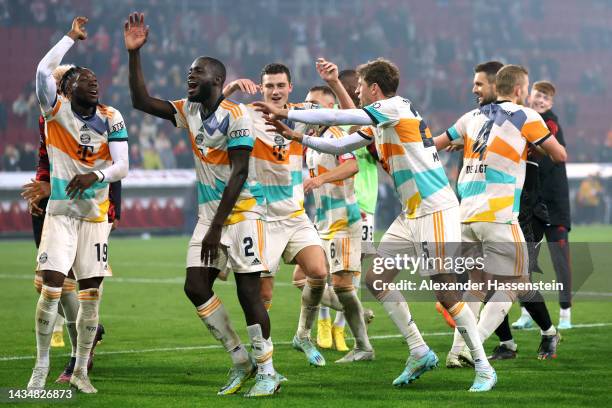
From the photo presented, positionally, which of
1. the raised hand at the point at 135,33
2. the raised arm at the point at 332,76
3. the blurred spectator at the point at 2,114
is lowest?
the raised arm at the point at 332,76

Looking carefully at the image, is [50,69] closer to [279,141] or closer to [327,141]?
[327,141]

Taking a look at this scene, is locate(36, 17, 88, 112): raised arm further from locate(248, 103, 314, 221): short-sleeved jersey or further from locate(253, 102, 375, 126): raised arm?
locate(248, 103, 314, 221): short-sleeved jersey

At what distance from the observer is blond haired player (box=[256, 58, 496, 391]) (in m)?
7.39

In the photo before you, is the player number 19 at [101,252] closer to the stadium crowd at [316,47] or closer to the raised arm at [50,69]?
the raised arm at [50,69]

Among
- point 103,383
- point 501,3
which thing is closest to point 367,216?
point 103,383

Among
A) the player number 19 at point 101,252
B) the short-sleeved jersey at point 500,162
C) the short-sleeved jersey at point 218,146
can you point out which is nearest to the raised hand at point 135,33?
the short-sleeved jersey at point 218,146

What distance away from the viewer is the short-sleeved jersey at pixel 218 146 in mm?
7188

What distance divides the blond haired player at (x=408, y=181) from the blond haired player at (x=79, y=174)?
1.34 m

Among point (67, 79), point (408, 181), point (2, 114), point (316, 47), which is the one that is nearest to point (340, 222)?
point (408, 181)

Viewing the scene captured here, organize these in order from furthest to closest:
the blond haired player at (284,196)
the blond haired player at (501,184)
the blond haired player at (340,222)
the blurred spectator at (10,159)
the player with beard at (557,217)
Answer: the blurred spectator at (10,159), the player with beard at (557,217), the blond haired player at (340,222), the blond haired player at (284,196), the blond haired player at (501,184)

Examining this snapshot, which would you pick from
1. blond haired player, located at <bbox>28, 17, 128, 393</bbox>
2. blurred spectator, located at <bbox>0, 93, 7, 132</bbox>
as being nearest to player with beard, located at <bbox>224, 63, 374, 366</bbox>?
blond haired player, located at <bbox>28, 17, 128, 393</bbox>

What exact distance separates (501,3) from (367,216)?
37.6 m

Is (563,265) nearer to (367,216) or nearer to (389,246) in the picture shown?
(367,216)

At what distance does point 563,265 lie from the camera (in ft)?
36.5
